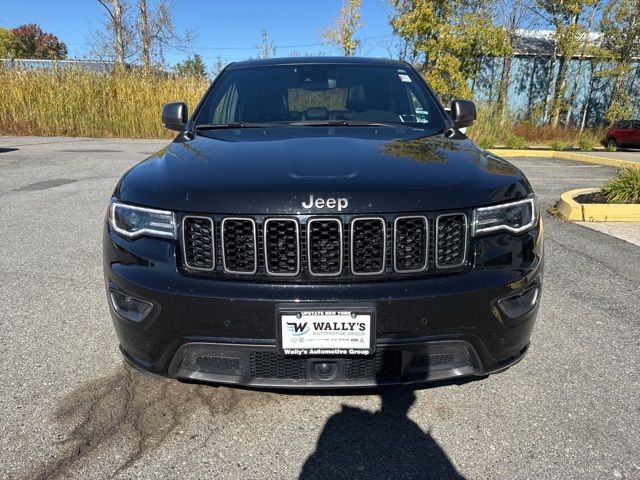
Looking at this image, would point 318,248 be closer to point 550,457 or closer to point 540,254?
point 540,254

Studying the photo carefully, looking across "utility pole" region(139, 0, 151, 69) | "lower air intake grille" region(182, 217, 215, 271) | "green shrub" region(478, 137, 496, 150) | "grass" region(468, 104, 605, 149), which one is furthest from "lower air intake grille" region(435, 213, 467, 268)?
"utility pole" region(139, 0, 151, 69)

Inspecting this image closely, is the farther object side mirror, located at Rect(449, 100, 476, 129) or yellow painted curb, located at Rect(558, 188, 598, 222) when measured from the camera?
yellow painted curb, located at Rect(558, 188, 598, 222)

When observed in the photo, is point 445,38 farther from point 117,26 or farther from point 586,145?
point 117,26

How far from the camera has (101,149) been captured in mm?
13344

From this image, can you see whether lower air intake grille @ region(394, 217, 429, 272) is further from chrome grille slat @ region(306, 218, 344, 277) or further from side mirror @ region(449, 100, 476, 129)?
side mirror @ region(449, 100, 476, 129)

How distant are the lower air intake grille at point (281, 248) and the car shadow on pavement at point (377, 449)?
78cm

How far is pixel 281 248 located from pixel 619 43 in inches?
1126

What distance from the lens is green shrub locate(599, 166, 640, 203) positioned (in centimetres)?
624

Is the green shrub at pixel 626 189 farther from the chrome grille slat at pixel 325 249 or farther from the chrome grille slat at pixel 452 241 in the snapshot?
the chrome grille slat at pixel 325 249

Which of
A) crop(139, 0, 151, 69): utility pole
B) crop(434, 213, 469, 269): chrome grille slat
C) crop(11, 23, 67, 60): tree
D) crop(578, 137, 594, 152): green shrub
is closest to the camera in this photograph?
crop(434, 213, 469, 269): chrome grille slat

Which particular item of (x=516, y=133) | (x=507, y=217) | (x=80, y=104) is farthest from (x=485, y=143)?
(x=507, y=217)

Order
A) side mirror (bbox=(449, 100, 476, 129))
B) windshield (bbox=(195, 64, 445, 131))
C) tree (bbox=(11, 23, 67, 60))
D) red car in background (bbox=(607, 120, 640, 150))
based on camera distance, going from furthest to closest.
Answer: tree (bbox=(11, 23, 67, 60))
red car in background (bbox=(607, 120, 640, 150))
side mirror (bbox=(449, 100, 476, 129))
windshield (bbox=(195, 64, 445, 131))

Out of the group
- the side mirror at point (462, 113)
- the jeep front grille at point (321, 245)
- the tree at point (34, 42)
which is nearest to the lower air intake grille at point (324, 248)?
the jeep front grille at point (321, 245)

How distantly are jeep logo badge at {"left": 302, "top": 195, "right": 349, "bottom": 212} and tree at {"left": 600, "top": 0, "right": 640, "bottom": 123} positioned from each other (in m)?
27.8
